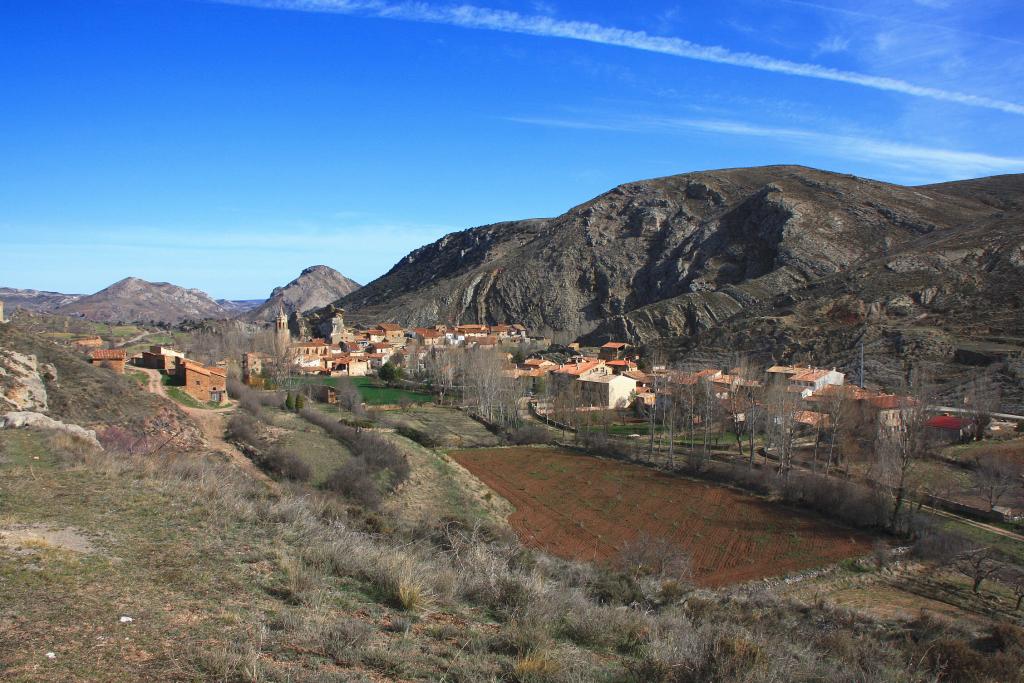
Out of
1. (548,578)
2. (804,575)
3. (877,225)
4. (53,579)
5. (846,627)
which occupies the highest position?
(877,225)

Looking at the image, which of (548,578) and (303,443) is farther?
(303,443)

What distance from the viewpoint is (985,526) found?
70.6ft

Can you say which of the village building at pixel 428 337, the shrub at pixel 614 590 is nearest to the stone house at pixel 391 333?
the village building at pixel 428 337

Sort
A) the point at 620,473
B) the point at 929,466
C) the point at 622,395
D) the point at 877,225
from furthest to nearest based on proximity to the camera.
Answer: the point at 877,225, the point at 622,395, the point at 620,473, the point at 929,466

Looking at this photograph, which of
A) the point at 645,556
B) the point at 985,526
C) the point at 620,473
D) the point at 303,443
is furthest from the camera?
the point at 620,473

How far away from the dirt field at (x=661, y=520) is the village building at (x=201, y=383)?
12.3m

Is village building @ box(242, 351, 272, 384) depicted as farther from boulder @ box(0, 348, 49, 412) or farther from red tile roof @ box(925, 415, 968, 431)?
red tile roof @ box(925, 415, 968, 431)

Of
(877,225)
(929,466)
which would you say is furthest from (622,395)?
(877,225)

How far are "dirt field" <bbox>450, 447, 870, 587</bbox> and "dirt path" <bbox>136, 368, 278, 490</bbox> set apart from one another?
8.96 metres

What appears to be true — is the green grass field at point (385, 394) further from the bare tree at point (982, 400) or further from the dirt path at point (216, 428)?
the bare tree at point (982, 400)

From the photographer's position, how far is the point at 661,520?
2333cm

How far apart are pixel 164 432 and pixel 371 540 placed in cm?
1248

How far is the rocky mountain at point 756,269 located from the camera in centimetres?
5269

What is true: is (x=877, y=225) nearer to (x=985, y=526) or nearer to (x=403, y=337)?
(x=403, y=337)
